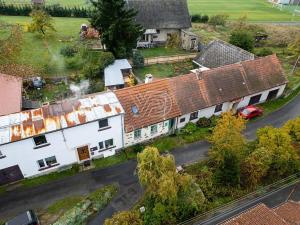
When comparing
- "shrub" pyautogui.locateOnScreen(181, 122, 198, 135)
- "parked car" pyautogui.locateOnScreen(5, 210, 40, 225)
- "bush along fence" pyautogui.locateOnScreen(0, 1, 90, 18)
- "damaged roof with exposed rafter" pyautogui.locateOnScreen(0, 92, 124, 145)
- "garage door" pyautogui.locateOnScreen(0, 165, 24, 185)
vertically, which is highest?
"bush along fence" pyautogui.locateOnScreen(0, 1, 90, 18)

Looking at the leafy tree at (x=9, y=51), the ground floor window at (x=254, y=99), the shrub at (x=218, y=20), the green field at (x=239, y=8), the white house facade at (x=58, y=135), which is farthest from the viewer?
the green field at (x=239, y=8)

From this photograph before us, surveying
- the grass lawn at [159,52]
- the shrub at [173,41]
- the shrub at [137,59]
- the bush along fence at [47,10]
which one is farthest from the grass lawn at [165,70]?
the bush along fence at [47,10]

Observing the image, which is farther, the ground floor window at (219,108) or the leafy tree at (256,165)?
the ground floor window at (219,108)

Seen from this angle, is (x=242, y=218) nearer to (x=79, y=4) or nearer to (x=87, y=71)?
(x=87, y=71)

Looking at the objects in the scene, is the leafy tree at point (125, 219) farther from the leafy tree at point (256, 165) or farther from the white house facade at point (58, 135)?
the leafy tree at point (256, 165)

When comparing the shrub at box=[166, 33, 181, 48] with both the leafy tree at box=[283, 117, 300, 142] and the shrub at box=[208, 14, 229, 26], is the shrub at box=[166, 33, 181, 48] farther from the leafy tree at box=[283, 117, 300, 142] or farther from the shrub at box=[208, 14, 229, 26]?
the leafy tree at box=[283, 117, 300, 142]

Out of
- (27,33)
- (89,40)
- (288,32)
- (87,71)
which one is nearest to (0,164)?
(87,71)

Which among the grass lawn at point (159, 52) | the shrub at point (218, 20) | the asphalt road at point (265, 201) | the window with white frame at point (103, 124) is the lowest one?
the asphalt road at point (265, 201)

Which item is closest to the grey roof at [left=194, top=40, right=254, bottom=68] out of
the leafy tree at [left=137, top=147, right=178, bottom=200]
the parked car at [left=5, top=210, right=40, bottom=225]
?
the leafy tree at [left=137, top=147, right=178, bottom=200]
